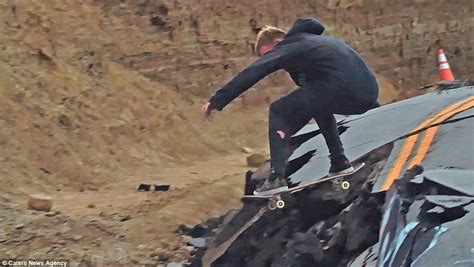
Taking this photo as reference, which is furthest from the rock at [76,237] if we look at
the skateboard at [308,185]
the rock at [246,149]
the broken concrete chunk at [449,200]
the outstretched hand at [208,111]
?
the rock at [246,149]

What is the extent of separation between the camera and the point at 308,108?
5.31m

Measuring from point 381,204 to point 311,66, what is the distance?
1.07 meters

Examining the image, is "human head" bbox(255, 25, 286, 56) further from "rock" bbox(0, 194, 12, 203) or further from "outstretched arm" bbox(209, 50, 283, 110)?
"rock" bbox(0, 194, 12, 203)

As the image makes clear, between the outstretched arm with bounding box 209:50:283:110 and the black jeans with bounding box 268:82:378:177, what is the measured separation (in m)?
0.28

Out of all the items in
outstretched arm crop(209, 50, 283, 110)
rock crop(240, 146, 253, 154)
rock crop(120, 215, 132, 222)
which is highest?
outstretched arm crop(209, 50, 283, 110)

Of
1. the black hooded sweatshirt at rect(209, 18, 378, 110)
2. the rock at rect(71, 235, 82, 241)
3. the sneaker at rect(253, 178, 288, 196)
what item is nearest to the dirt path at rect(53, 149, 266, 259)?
the rock at rect(71, 235, 82, 241)

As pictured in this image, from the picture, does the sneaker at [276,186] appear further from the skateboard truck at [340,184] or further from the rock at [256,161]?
the rock at [256,161]

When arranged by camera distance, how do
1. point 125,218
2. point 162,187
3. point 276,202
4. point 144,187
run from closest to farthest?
point 276,202 → point 125,218 → point 162,187 → point 144,187

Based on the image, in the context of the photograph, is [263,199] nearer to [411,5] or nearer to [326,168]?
[326,168]

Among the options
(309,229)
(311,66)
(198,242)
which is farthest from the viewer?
(198,242)

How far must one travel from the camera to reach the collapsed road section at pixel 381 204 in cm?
387

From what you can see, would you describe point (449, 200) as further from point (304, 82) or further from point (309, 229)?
point (304, 82)

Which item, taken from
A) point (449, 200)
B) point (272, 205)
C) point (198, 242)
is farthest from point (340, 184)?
point (198, 242)

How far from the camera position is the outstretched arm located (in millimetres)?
5137
